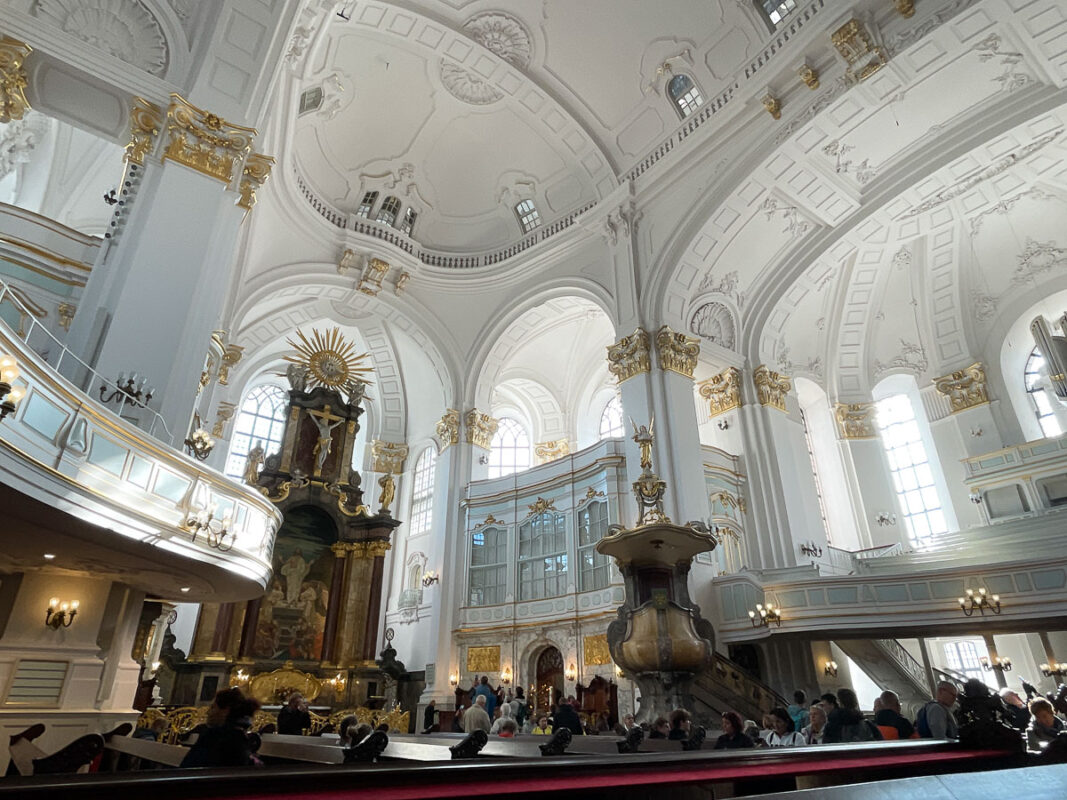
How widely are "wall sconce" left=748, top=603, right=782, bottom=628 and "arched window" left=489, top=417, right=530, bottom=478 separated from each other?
1272 cm

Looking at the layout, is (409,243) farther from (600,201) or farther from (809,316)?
(809,316)

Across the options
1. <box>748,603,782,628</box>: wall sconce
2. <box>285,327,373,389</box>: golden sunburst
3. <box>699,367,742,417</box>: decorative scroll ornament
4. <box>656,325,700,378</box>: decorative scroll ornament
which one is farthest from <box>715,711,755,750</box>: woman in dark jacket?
<box>285,327,373,389</box>: golden sunburst

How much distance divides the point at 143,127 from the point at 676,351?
12372 mm

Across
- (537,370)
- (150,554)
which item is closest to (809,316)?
(537,370)

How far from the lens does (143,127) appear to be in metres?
10.6

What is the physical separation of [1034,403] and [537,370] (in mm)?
15851

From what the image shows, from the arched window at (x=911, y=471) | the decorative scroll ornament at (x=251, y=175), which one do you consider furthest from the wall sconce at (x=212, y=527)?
the arched window at (x=911, y=471)

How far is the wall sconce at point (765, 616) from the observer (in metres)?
12.7

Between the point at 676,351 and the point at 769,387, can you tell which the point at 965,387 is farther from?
the point at 676,351

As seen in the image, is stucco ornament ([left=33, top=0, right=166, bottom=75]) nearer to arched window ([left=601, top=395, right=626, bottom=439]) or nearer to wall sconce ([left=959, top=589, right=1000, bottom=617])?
arched window ([left=601, top=395, right=626, bottom=439])

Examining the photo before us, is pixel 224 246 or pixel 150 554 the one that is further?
pixel 224 246

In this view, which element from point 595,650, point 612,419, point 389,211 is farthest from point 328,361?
point 595,650

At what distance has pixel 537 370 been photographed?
972 inches

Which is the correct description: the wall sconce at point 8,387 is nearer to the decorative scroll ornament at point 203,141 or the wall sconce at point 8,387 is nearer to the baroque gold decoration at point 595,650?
the decorative scroll ornament at point 203,141
